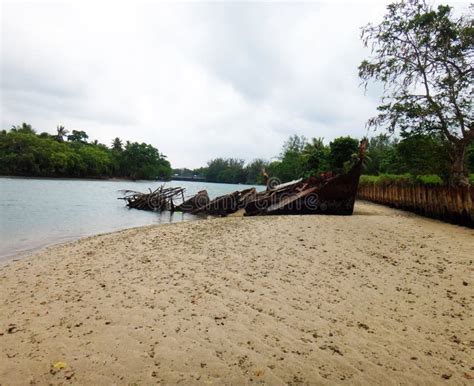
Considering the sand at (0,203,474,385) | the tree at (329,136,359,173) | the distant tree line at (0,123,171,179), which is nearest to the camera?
the sand at (0,203,474,385)

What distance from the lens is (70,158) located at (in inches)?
2995

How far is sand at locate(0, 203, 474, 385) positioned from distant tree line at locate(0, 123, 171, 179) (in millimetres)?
74445

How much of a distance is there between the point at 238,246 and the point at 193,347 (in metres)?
3.88

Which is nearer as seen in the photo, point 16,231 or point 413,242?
point 413,242

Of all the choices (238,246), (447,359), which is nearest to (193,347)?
(447,359)

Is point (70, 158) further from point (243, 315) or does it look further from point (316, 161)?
point (243, 315)

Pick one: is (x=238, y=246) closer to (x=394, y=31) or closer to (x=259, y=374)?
(x=259, y=374)

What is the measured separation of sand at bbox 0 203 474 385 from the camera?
2.70 m

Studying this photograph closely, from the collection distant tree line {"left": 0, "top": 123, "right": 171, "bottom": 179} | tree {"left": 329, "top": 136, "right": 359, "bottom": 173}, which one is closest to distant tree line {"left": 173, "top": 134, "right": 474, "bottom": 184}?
tree {"left": 329, "top": 136, "right": 359, "bottom": 173}

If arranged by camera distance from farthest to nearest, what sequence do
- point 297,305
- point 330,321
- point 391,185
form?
point 391,185
point 297,305
point 330,321

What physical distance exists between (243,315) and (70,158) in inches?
3353

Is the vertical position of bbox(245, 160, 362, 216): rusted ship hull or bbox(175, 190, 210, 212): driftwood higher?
bbox(245, 160, 362, 216): rusted ship hull

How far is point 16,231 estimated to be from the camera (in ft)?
37.8

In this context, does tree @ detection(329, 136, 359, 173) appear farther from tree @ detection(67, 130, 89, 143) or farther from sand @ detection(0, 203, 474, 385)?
tree @ detection(67, 130, 89, 143)
